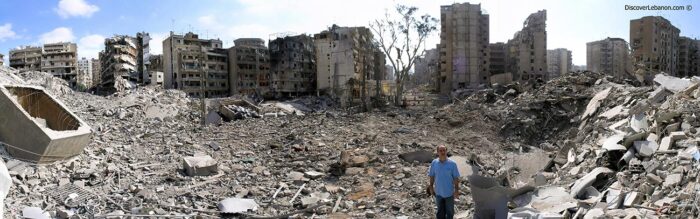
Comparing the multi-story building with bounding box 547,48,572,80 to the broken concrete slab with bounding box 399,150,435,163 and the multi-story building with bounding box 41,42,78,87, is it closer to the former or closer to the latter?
the broken concrete slab with bounding box 399,150,435,163

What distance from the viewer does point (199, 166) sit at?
410 inches

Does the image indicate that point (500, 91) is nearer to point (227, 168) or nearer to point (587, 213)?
point (227, 168)

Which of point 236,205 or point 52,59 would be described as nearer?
point 236,205

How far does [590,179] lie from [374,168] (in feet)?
15.3

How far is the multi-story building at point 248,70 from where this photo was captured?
56.8 meters

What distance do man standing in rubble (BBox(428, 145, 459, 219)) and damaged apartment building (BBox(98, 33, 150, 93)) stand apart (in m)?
55.6

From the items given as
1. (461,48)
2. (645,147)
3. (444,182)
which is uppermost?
(461,48)

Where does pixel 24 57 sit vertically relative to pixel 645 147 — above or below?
above

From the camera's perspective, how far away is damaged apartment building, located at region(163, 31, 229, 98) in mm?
54469

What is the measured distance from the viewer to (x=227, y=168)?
11.1 m

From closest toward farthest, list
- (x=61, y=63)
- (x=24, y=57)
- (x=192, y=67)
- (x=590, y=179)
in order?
(x=590, y=179)
(x=192, y=67)
(x=61, y=63)
(x=24, y=57)

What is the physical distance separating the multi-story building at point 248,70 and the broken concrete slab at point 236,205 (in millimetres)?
47917

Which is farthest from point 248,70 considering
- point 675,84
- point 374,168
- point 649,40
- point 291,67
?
point 675,84

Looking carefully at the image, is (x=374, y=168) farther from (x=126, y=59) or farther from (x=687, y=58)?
(x=687, y=58)
